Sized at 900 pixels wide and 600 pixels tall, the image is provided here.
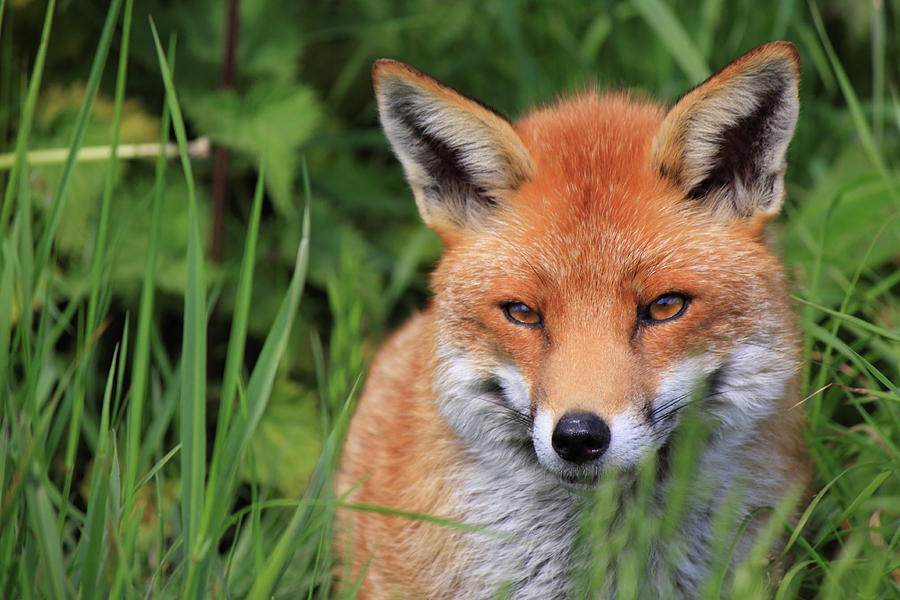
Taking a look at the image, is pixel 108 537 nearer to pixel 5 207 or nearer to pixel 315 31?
pixel 5 207

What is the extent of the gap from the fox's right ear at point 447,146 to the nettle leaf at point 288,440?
1.45 meters

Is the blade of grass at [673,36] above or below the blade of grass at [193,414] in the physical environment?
above

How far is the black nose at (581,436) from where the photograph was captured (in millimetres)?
2367

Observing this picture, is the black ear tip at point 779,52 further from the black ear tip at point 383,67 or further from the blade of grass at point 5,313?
the blade of grass at point 5,313

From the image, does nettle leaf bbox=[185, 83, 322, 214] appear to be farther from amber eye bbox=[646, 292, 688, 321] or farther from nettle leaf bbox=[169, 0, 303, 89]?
amber eye bbox=[646, 292, 688, 321]

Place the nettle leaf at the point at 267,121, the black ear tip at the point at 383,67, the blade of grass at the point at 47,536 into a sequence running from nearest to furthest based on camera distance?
1. the blade of grass at the point at 47,536
2. the black ear tip at the point at 383,67
3. the nettle leaf at the point at 267,121

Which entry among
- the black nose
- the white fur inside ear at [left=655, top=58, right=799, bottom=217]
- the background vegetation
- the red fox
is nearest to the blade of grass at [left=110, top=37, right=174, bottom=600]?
the background vegetation

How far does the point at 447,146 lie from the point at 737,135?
2.74ft

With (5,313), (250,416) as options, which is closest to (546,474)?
(250,416)

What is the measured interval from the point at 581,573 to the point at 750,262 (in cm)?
95

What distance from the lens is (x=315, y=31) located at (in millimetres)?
4809

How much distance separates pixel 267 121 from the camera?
13.9ft

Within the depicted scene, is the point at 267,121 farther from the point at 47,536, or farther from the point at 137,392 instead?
the point at 47,536

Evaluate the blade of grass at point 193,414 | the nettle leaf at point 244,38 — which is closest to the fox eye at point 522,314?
the blade of grass at point 193,414
